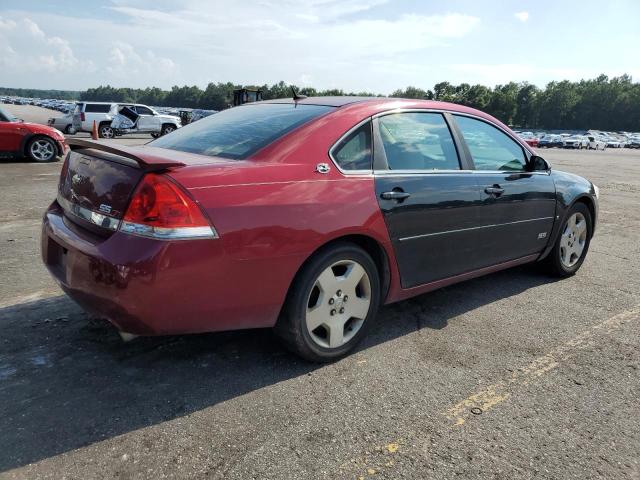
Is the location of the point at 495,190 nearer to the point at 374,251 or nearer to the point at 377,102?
the point at 377,102

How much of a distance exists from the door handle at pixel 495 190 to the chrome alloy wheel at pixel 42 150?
1282 cm

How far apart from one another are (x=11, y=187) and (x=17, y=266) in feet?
18.0

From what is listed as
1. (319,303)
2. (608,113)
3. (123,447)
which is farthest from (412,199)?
(608,113)

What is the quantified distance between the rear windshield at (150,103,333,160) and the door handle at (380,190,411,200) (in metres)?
0.67

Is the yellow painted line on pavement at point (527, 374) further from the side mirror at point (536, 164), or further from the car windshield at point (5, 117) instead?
the car windshield at point (5, 117)

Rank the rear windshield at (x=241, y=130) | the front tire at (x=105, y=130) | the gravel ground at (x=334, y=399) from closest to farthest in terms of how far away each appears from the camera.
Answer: the gravel ground at (x=334, y=399) < the rear windshield at (x=241, y=130) < the front tire at (x=105, y=130)

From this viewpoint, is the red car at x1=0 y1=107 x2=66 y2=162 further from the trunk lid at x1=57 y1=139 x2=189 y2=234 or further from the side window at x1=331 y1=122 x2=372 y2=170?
the side window at x1=331 y1=122 x2=372 y2=170

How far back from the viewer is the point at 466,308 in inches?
163

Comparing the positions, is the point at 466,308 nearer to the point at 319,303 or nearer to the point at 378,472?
the point at 319,303

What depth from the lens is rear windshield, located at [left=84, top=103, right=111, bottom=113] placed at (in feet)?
79.5

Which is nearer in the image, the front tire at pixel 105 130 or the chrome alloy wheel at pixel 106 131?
the front tire at pixel 105 130

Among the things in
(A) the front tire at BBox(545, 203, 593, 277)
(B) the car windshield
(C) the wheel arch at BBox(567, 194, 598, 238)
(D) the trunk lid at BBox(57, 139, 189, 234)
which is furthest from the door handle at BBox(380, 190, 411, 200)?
(B) the car windshield

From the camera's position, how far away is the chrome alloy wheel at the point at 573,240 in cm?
494

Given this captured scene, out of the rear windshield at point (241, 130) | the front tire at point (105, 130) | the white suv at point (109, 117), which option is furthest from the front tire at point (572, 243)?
the front tire at point (105, 130)
